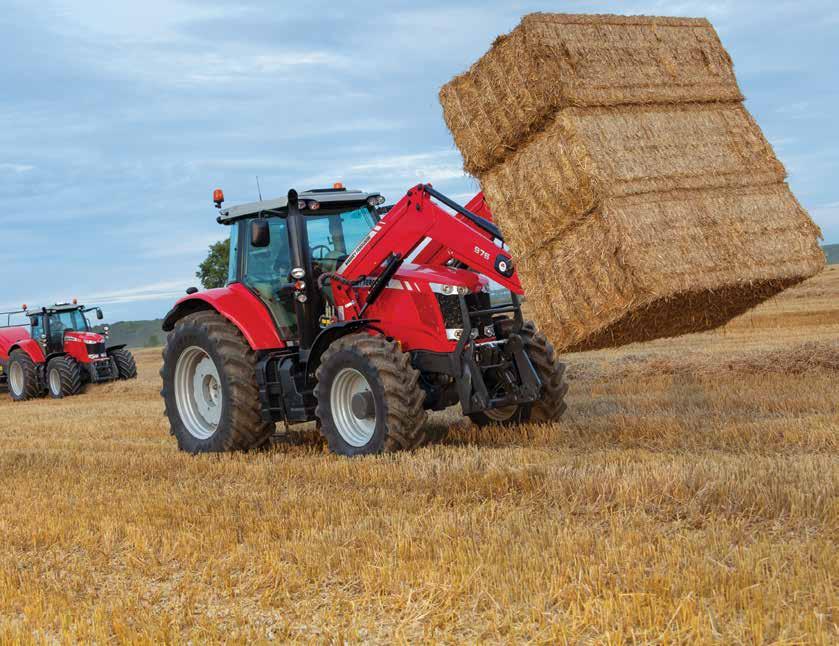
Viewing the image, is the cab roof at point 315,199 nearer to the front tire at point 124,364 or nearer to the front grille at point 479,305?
the front grille at point 479,305

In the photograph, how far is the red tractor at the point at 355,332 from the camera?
723 cm

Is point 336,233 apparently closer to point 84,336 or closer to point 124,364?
point 84,336

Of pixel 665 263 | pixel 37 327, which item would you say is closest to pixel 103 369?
pixel 37 327

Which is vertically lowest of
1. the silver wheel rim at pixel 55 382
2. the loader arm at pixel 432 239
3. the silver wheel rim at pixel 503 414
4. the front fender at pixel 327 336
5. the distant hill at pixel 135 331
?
the silver wheel rim at pixel 503 414

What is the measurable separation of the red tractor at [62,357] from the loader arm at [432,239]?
13.4m

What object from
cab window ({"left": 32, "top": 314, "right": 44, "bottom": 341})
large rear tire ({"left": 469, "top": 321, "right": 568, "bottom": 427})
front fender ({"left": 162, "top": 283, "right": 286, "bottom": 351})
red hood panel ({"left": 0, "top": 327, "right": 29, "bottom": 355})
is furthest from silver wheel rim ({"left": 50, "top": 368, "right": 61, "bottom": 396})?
large rear tire ({"left": 469, "top": 321, "right": 568, "bottom": 427})

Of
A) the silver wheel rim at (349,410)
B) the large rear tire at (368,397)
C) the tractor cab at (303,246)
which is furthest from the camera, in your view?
the tractor cab at (303,246)

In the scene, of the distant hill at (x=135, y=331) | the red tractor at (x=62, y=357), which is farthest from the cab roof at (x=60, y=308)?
the distant hill at (x=135, y=331)

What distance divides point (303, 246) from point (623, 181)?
9.28 feet

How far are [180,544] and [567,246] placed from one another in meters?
3.31

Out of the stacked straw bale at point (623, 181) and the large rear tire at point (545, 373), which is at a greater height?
the stacked straw bale at point (623, 181)

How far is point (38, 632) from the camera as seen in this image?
3848 mm

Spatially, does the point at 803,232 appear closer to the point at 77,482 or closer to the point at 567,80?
the point at 567,80

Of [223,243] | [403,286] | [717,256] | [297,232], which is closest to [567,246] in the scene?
[717,256]
